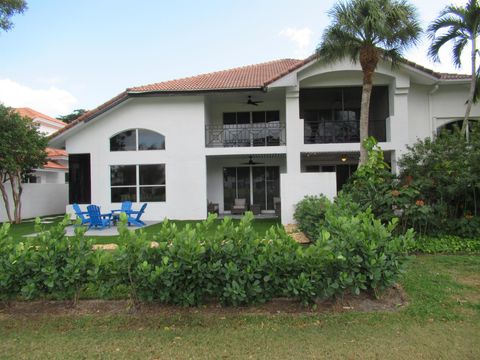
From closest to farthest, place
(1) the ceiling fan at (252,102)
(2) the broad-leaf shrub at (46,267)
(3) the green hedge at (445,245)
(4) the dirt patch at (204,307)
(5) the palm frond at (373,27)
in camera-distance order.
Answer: (2) the broad-leaf shrub at (46,267)
(4) the dirt patch at (204,307)
(3) the green hedge at (445,245)
(5) the palm frond at (373,27)
(1) the ceiling fan at (252,102)

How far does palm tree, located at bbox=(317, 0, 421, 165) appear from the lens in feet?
35.1

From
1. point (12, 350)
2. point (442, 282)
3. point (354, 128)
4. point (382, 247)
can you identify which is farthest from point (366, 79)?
point (12, 350)

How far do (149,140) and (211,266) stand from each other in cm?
1258

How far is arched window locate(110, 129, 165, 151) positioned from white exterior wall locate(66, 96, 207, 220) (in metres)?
0.23

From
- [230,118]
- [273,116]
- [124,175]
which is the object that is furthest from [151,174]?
[273,116]

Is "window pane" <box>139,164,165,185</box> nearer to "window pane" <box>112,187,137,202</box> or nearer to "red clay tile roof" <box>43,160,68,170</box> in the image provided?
"window pane" <box>112,187,137,202</box>

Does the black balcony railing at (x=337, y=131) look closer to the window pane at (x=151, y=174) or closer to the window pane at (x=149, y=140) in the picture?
the window pane at (x=149, y=140)

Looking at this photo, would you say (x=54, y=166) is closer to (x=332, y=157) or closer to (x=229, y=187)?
(x=229, y=187)

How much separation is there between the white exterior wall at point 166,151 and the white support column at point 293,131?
12.3 ft

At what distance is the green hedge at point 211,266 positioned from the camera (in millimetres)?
4293

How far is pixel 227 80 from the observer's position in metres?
16.6

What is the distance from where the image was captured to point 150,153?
1569 centimetres

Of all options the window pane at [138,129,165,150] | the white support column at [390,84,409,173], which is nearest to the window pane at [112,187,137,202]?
the window pane at [138,129,165,150]

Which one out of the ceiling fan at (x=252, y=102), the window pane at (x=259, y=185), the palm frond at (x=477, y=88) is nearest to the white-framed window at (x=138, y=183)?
the window pane at (x=259, y=185)
